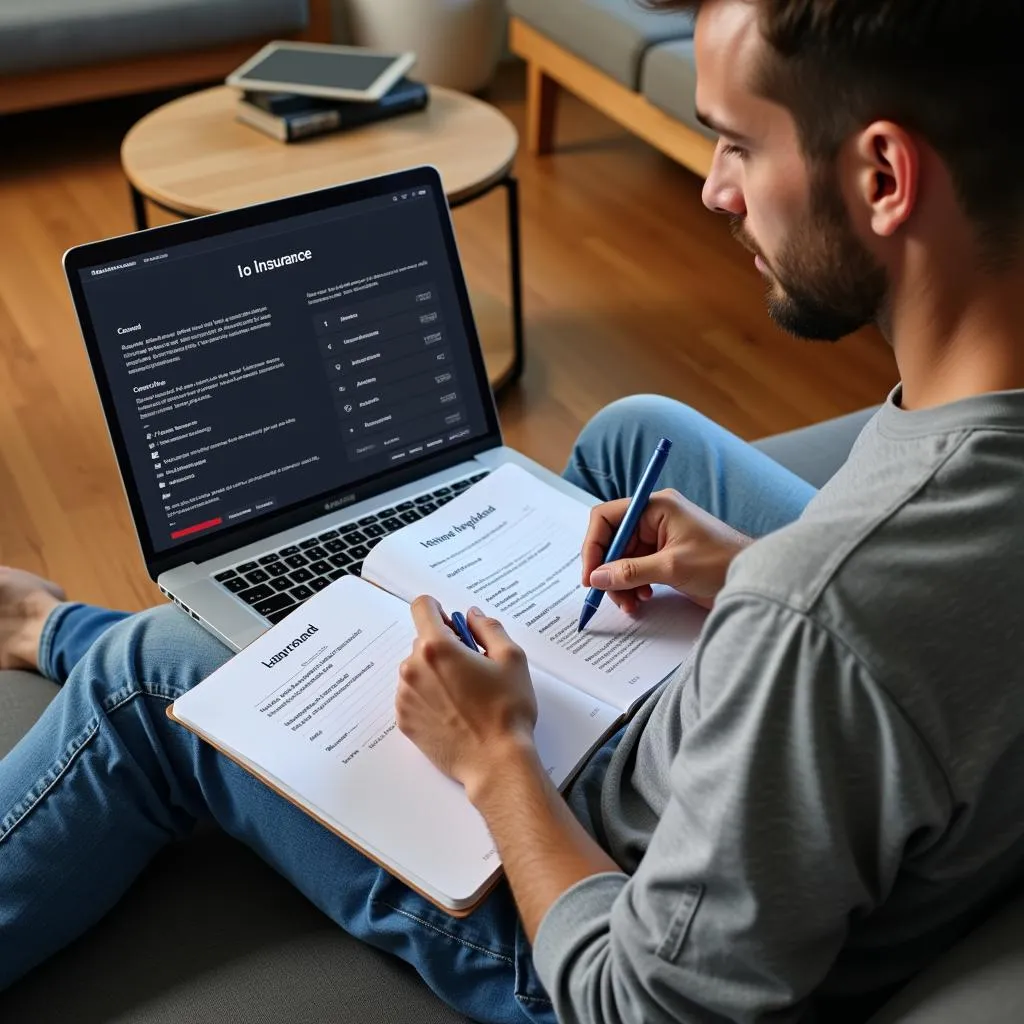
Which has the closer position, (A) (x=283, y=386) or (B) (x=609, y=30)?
Result: (A) (x=283, y=386)

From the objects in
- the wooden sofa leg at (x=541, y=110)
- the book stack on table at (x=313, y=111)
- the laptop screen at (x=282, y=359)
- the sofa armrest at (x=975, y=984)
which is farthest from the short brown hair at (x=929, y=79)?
the wooden sofa leg at (x=541, y=110)

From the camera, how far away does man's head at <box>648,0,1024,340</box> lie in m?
0.70

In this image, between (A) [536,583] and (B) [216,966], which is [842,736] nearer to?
(A) [536,583]

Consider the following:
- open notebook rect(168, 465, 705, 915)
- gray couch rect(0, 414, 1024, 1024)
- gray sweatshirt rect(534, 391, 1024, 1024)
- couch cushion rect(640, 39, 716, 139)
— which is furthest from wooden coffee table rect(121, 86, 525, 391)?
gray sweatshirt rect(534, 391, 1024, 1024)

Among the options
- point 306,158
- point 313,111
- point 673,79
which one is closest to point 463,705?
point 306,158

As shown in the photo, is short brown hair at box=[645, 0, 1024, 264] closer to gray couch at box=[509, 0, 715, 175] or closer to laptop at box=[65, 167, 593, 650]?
laptop at box=[65, 167, 593, 650]

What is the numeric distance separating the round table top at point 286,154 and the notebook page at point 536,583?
1134 millimetres

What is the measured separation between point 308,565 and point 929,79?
2.48ft

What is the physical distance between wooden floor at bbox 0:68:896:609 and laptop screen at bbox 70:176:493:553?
0.88 metres

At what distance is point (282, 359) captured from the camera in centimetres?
127

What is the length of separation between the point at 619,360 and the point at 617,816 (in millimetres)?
1882

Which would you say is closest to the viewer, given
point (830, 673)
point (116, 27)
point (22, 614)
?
point (830, 673)

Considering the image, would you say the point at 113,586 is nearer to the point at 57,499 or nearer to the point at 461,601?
the point at 57,499

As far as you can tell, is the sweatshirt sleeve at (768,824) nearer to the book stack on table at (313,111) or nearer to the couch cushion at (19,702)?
the couch cushion at (19,702)
